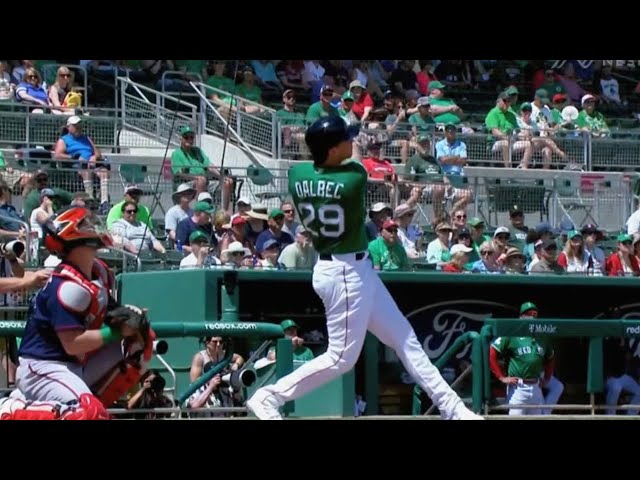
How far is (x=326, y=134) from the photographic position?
7.75 m

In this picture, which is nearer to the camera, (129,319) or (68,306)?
(68,306)

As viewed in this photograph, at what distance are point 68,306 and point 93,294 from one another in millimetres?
151

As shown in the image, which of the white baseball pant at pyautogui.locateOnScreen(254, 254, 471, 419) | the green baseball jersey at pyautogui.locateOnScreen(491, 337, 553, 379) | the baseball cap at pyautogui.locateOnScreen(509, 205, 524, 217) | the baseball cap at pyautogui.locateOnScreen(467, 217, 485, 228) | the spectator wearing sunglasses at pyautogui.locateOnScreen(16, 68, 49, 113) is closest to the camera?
the white baseball pant at pyautogui.locateOnScreen(254, 254, 471, 419)

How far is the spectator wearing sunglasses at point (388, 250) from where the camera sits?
12211 mm

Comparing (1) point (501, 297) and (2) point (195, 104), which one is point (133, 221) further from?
(2) point (195, 104)

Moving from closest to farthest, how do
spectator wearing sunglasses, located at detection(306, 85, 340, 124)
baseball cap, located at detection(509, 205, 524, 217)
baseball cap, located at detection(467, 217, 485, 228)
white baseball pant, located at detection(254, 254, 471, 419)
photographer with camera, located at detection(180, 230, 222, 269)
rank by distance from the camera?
white baseball pant, located at detection(254, 254, 471, 419), photographer with camera, located at detection(180, 230, 222, 269), baseball cap, located at detection(467, 217, 485, 228), baseball cap, located at detection(509, 205, 524, 217), spectator wearing sunglasses, located at detection(306, 85, 340, 124)

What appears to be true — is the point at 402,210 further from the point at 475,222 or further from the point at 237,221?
the point at 237,221

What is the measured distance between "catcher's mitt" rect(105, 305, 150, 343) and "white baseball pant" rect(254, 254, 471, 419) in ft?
3.44

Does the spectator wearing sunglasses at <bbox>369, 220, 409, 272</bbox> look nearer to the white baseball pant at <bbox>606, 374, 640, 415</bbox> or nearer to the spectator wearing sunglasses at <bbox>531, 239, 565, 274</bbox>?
the spectator wearing sunglasses at <bbox>531, 239, 565, 274</bbox>

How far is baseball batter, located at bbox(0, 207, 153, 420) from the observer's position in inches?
263

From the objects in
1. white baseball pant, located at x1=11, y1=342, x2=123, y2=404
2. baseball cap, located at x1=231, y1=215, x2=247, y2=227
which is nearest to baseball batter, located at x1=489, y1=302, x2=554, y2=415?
baseball cap, located at x1=231, y1=215, x2=247, y2=227

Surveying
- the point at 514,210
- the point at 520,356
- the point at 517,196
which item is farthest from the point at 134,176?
the point at 520,356

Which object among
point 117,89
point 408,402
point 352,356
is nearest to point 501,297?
point 408,402
